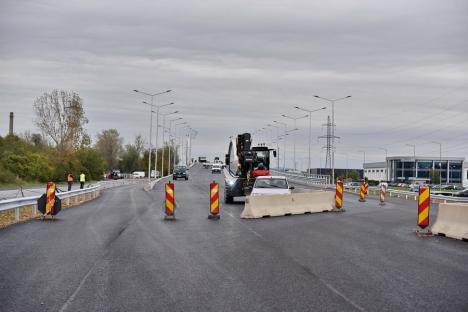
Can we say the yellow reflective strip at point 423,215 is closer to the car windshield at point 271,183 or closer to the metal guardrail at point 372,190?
the car windshield at point 271,183

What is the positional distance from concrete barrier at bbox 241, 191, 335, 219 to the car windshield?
196 centimetres

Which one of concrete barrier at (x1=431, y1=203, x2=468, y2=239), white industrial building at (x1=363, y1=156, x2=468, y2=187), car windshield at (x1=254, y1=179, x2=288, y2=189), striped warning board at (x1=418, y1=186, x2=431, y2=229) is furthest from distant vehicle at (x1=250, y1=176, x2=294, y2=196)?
white industrial building at (x1=363, y1=156, x2=468, y2=187)

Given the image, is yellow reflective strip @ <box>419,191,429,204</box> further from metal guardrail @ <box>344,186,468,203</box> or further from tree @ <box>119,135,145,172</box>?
tree @ <box>119,135,145,172</box>

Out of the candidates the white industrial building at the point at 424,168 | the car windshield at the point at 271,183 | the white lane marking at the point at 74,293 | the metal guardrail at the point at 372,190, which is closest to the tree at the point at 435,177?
the white industrial building at the point at 424,168

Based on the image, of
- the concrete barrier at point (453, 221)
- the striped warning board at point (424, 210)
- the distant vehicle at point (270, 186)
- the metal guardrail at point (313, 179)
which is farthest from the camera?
the metal guardrail at point (313, 179)

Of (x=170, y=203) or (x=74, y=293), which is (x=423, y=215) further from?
(x=74, y=293)

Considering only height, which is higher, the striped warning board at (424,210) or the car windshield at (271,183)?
the car windshield at (271,183)

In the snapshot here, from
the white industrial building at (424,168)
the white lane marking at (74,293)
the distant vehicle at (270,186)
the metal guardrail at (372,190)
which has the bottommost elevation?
the white lane marking at (74,293)

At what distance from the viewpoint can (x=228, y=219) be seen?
24.2 meters

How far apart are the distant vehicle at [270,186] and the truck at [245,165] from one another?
3.97m

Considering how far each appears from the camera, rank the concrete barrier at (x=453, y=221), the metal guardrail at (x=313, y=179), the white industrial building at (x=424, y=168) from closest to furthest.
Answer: the concrete barrier at (x=453, y=221), the metal guardrail at (x=313, y=179), the white industrial building at (x=424, y=168)

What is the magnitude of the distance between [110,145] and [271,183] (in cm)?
12795

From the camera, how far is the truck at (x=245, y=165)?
34.8m

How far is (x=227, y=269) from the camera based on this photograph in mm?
11484
